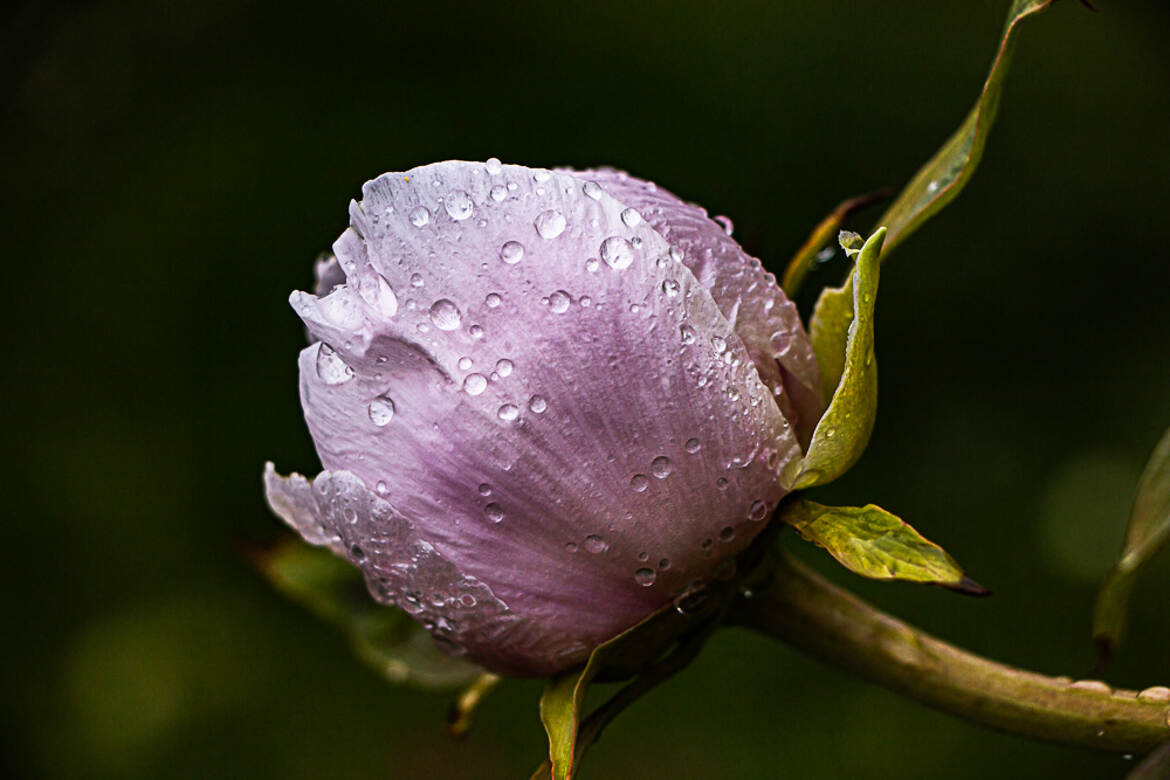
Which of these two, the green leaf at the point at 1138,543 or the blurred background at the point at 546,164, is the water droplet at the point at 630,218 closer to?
the green leaf at the point at 1138,543

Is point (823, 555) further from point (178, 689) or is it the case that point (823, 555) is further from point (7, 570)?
point (7, 570)

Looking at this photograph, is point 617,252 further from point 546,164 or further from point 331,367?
point 546,164

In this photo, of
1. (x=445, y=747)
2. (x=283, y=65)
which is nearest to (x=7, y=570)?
(x=445, y=747)

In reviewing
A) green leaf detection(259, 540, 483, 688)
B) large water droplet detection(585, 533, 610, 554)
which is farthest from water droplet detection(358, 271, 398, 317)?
green leaf detection(259, 540, 483, 688)

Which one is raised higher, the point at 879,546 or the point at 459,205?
the point at 459,205

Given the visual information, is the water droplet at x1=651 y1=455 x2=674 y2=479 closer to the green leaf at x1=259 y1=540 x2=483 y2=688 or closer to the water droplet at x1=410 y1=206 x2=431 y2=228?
the water droplet at x1=410 y1=206 x2=431 y2=228

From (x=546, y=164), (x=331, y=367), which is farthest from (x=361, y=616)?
(x=546, y=164)
